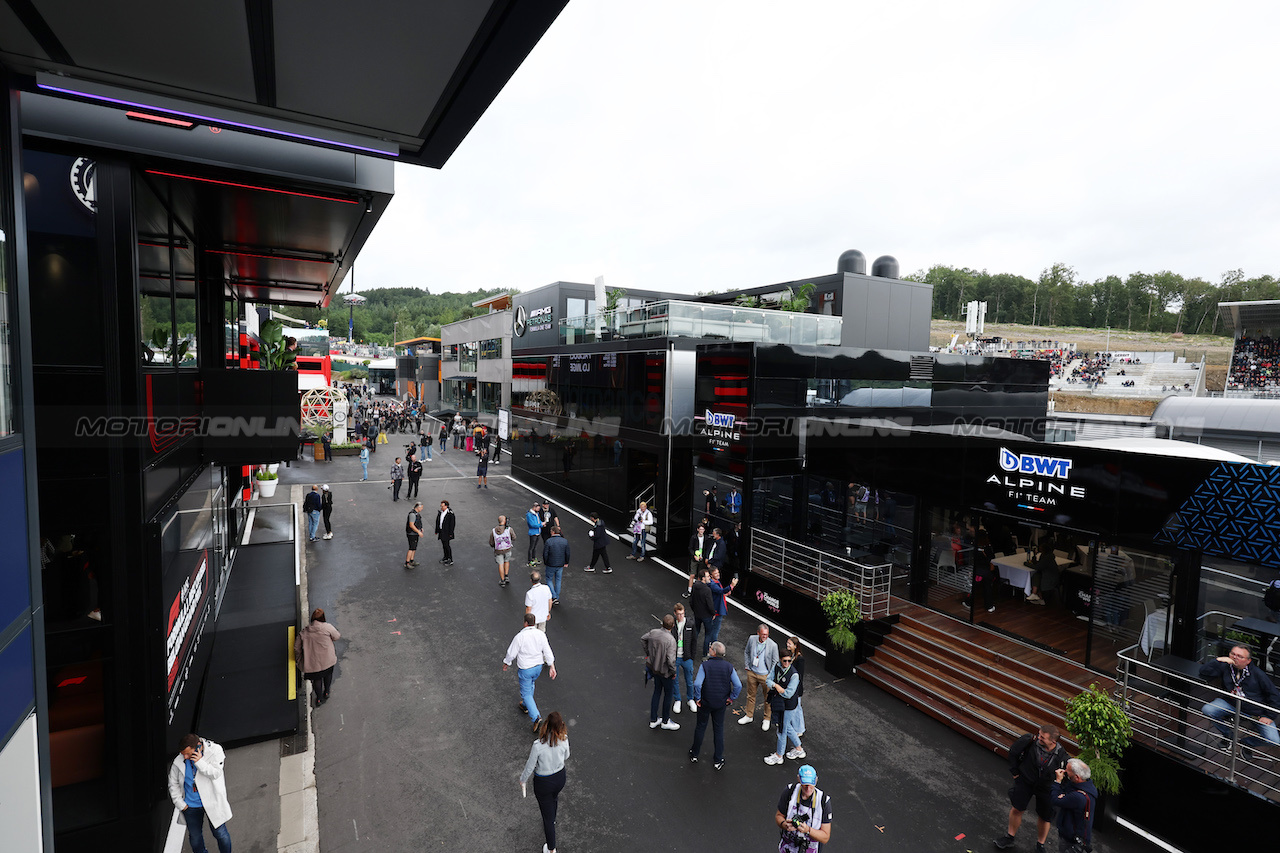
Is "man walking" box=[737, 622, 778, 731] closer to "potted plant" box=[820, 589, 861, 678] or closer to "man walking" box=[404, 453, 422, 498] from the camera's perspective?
"potted plant" box=[820, 589, 861, 678]

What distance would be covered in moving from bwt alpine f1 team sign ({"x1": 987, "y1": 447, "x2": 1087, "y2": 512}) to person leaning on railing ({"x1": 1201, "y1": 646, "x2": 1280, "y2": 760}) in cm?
280

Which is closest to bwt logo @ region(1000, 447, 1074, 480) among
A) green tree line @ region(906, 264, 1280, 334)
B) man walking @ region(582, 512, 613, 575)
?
man walking @ region(582, 512, 613, 575)

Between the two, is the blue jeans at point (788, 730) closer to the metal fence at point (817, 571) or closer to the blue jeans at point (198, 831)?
the metal fence at point (817, 571)

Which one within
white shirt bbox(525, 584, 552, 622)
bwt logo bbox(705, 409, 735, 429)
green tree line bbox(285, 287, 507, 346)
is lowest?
white shirt bbox(525, 584, 552, 622)

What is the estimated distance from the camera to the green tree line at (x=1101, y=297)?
111m

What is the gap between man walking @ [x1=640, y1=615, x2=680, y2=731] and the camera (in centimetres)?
859

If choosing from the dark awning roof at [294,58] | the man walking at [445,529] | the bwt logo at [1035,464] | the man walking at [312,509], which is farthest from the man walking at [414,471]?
the dark awning roof at [294,58]

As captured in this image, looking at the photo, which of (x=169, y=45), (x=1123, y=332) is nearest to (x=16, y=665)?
(x=169, y=45)

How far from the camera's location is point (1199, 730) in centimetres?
756

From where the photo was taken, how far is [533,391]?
2834 centimetres

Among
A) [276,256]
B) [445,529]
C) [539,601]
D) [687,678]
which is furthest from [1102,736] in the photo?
[276,256]

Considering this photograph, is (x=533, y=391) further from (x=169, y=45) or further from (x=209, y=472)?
(x=169, y=45)

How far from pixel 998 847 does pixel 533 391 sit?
24131mm

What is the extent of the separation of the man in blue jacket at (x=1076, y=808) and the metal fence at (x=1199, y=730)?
163 cm
